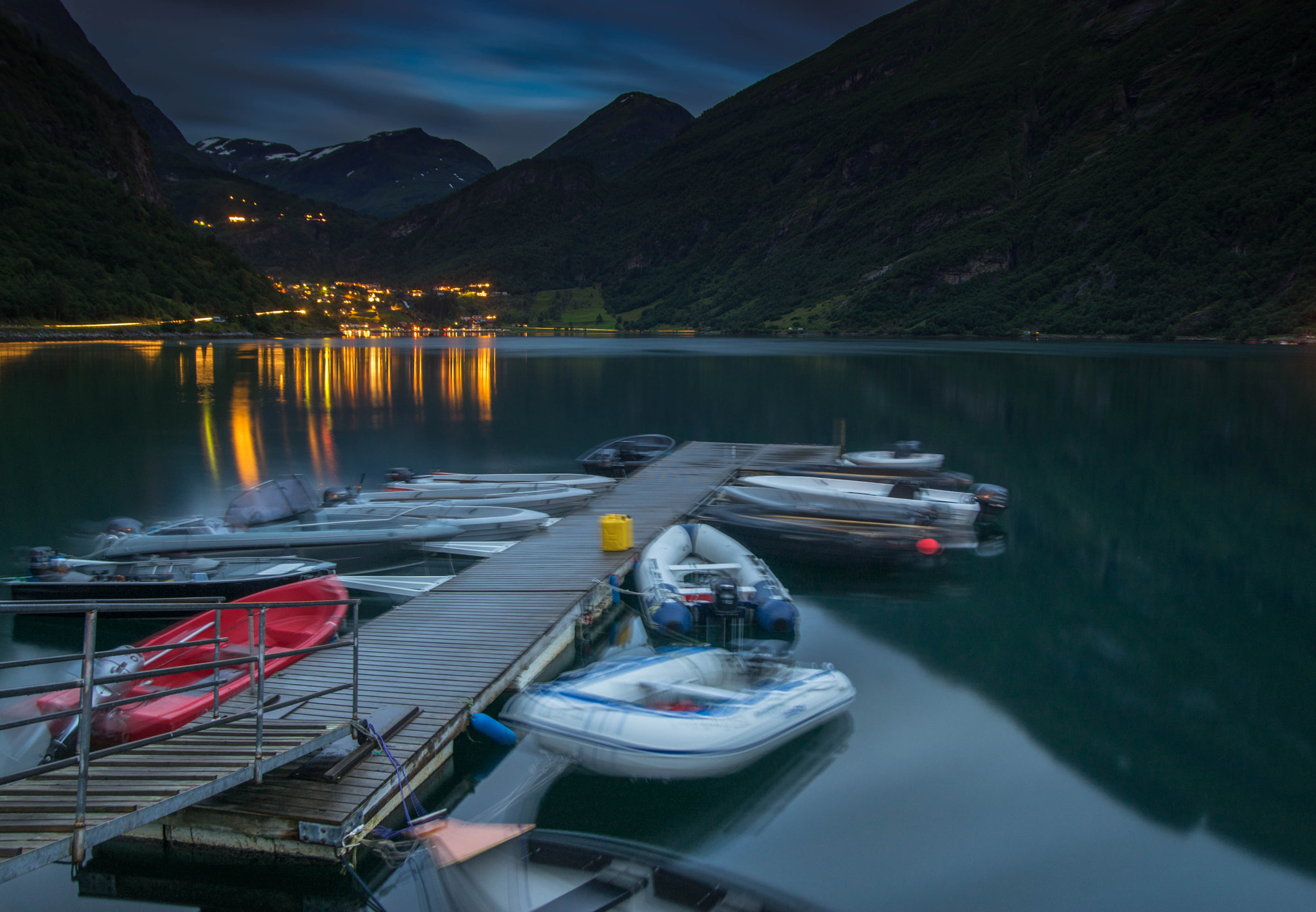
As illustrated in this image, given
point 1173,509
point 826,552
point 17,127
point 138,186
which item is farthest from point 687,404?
point 138,186

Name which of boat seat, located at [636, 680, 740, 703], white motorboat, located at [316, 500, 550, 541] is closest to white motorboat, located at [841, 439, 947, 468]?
white motorboat, located at [316, 500, 550, 541]

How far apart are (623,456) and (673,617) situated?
13.0 m

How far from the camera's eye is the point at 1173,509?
22703 mm

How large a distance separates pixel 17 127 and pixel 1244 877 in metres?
182

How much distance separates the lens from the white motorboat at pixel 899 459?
2167 centimetres

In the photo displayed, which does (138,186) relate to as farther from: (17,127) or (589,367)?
(589,367)

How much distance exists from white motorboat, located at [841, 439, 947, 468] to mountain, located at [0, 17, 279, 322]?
375 feet

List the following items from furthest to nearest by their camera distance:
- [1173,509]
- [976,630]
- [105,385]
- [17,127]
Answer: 1. [17,127]
2. [105,385]
3. [1173,509]
4. [976,630]

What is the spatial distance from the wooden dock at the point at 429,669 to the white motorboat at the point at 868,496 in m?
2.27

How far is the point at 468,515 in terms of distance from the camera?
53.7 feet

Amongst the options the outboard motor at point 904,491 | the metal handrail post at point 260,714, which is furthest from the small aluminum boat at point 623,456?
the metal handrail post at point 260,714

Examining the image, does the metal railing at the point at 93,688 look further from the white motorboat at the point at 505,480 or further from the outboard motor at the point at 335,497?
the white motorboat at the point at 505,480

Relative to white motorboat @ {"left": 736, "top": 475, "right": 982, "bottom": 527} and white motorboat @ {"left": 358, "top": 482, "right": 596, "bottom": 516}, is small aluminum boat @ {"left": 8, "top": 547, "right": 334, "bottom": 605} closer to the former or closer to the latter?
white motorboat @ {"left": 358, "top": 482, "right": 596, "bottom": 516}

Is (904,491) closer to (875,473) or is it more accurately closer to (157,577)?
(875,473)
